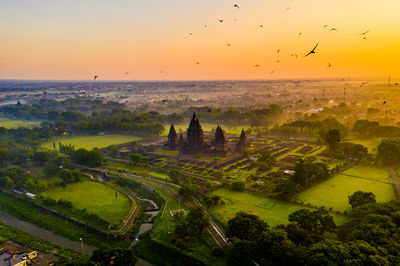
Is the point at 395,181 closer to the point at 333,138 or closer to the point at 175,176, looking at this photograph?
the point at 333,138

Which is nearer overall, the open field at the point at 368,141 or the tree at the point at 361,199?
the tree at the point at 361,199

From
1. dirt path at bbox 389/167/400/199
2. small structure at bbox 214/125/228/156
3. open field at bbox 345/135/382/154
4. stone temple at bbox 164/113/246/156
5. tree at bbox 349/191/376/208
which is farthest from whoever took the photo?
open field at bbox 345/135/382/154

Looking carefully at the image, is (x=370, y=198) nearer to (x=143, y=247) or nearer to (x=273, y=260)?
(x=273, y=260)

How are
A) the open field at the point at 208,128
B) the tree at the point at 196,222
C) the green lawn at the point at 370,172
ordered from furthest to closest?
1. the open field at the point at 208,128
2. the green lawn at the point at 370,172
3. the tree at the point at 196,222

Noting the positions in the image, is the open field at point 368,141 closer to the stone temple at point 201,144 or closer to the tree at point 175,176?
the stone temple at point 201,144

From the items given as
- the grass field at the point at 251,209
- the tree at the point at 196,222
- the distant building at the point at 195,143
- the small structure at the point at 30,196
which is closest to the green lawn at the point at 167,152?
the distant building at the point at 195,143

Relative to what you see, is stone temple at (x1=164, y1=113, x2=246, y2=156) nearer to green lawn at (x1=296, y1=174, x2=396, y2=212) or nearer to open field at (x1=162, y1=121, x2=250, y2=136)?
green lawn at (x1=296, y1=174, x2=396, y2=212)

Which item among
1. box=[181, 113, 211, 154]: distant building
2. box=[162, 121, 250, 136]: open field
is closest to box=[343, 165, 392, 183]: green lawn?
box=[181, 113, 211, 154]: distant building
